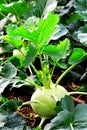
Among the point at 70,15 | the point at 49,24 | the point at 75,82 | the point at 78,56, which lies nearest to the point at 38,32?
the point at 49,24

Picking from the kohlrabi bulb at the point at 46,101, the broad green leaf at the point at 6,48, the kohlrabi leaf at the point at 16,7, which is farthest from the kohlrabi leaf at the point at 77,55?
the broad green leaf at the point at 6,48

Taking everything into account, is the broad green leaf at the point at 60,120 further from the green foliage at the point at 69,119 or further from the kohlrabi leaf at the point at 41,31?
the kohlrabi leaf at the point at 41,31

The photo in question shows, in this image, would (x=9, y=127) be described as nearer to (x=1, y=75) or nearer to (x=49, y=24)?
(x=1, y=75)

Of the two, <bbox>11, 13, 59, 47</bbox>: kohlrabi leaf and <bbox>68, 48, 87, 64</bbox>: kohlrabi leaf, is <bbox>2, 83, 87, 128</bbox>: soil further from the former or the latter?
<bbox>11, 13, 59, 47</bbox>: kohlrabi leaf

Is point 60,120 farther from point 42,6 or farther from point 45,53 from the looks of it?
point 42,6

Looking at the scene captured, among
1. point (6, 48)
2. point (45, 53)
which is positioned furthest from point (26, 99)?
point (45, 53)

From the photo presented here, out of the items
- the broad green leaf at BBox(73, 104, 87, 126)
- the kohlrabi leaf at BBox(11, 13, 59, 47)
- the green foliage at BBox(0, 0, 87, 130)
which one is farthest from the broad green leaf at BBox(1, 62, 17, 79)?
the broad green leaf at BBox(73, 104, 87, 126)
